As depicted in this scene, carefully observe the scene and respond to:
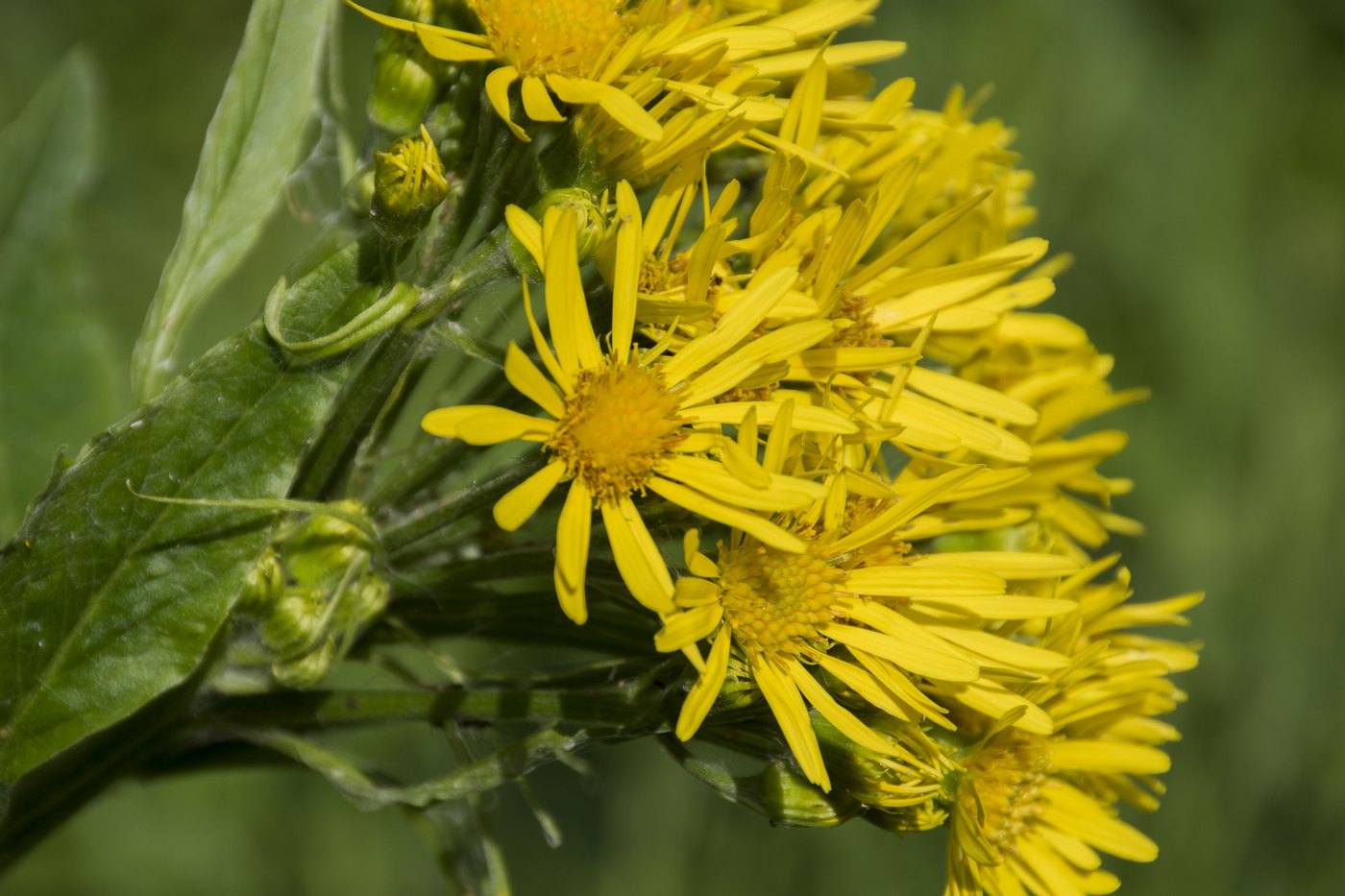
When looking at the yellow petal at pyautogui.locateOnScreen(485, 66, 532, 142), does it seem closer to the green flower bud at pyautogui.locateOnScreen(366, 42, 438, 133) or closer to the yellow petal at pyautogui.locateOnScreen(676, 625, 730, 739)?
the green flower bud at pyautogui.locateOnScreen(366, 42, 438, 133)

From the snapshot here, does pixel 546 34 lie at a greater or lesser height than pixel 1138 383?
greater

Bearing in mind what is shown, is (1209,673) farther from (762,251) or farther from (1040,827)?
(762,251)

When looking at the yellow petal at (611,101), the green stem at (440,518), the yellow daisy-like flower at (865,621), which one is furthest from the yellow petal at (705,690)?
the yellow petal at (611,101)

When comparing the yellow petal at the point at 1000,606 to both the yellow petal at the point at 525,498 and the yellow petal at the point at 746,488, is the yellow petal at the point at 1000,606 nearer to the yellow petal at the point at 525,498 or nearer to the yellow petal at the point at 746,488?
the yellow petal at the point at 746,488

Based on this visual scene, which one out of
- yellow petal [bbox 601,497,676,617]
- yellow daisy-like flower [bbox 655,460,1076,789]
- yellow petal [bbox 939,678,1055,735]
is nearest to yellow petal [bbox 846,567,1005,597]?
yellow daisy-like flower [bbox 655,460,1076,789]

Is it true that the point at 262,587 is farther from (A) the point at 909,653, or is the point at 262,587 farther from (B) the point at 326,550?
(A) the point at 909,653

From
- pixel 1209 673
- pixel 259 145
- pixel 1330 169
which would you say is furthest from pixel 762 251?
pixel 1330 169

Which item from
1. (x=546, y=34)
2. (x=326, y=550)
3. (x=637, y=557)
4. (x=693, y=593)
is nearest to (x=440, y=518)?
(x=326, y=550)
